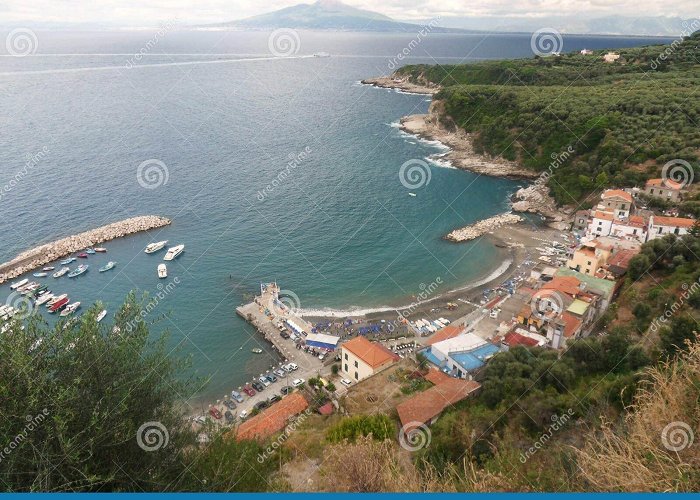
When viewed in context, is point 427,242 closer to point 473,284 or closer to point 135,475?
point 473,284

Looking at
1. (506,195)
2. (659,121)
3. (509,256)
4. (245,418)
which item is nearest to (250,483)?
(245,418)
